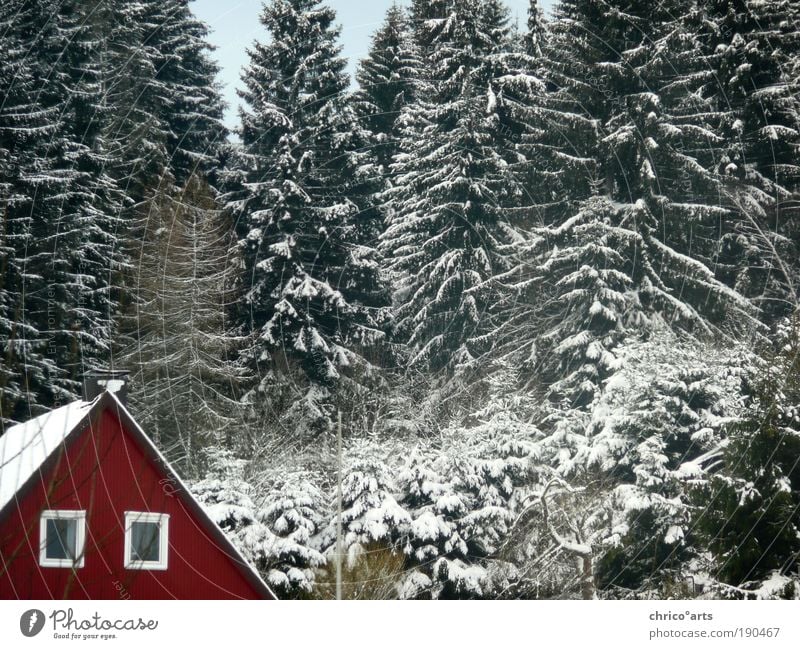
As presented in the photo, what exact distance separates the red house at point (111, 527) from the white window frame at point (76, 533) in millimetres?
11

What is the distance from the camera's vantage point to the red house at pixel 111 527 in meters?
4.09

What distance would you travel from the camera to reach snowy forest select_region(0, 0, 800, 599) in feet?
17.8

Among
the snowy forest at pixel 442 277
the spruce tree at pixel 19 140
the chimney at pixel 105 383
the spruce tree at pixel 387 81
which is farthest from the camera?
the spruce tree at pixel 387 81

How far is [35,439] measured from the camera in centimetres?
421

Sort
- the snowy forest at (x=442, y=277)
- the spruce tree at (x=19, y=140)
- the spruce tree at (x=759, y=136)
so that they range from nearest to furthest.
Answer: the spruce tree at (x=19, y=140), the snowy forest at (x=442, y=277), the spruce tree at (x=759, y=136)

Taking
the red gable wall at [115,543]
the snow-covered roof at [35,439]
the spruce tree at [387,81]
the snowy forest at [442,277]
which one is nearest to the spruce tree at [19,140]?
the snowy forest at [442,277]

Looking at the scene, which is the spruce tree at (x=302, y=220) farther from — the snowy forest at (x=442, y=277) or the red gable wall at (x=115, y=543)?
the red gable wall at (x=115, y=543)

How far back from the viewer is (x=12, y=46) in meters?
5.46

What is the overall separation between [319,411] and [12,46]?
2.93 m

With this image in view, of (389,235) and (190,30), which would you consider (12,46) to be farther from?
(389,235)

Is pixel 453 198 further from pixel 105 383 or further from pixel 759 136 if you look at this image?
pixel 105 383

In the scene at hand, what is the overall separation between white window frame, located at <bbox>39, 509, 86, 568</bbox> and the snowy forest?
25.6 inches
